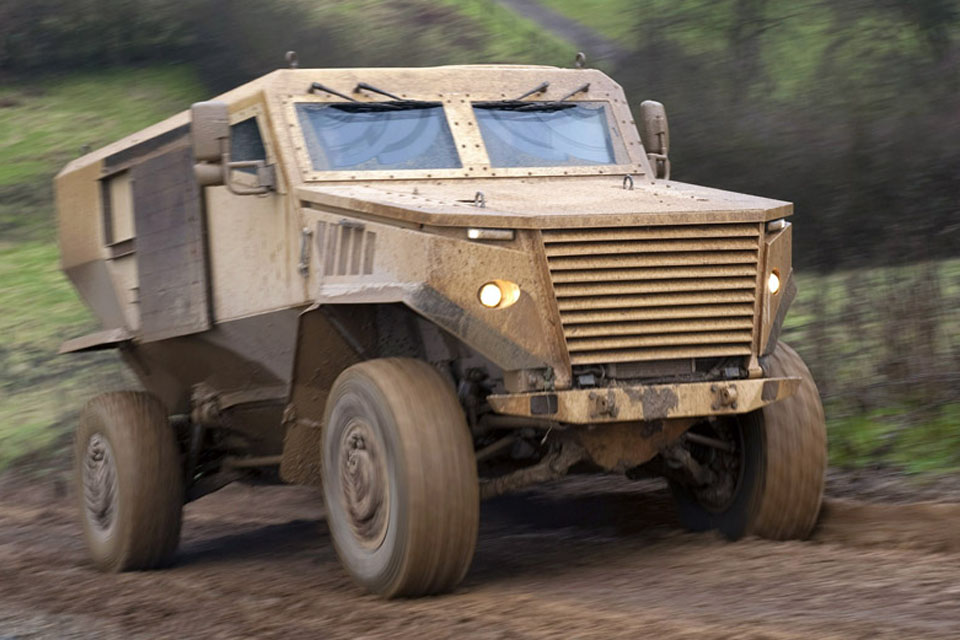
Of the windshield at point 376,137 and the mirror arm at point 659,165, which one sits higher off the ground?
the windshield at point 376,137

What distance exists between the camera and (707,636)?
5301 mm

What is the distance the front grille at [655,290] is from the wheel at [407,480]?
63 centimetres

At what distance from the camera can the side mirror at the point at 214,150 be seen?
24.9ft

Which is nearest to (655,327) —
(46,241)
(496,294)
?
(496,294)

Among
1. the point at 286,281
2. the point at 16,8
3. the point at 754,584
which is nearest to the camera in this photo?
the point at 754,584

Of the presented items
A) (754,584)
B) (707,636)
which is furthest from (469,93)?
(707,636)

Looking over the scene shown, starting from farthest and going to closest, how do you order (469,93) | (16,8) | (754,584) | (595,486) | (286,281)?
(16,8) → (595,486) → (469,93) → (286,281) → (754,584)

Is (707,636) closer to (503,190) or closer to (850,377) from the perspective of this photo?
(503,190)

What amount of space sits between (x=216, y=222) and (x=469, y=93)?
1499 millimetres

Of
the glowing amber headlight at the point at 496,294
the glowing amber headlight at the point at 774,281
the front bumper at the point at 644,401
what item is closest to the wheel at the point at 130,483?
the front bumper at the point at 644,401

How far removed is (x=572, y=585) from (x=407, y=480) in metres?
0.88

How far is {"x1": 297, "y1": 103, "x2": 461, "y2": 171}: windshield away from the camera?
793 centimetres

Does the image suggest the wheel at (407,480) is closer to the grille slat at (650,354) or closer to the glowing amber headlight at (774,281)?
the grille slat at (650,354)

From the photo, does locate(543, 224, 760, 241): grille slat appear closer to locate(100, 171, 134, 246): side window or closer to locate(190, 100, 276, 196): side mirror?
locate(190, 100, 276, 196): side mirror
